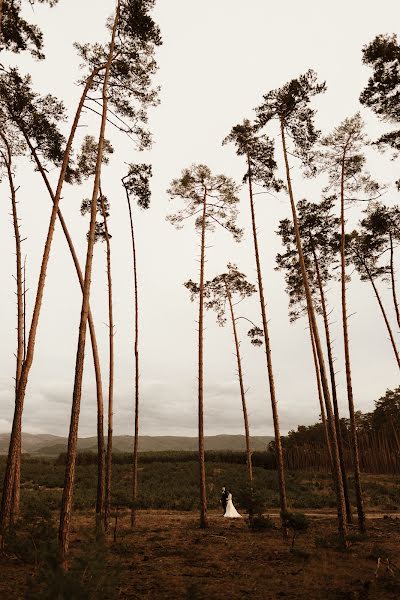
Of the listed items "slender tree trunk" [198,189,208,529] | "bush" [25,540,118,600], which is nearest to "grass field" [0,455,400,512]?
"slender tree trunk" [198,189,208,529]

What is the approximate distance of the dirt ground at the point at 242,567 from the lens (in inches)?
260

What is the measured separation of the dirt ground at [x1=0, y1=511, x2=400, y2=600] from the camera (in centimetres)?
659

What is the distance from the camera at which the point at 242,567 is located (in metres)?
8.35


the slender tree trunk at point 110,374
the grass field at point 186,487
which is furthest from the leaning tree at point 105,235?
the grass field at point 186,487

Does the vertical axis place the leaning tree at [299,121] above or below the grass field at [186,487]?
above

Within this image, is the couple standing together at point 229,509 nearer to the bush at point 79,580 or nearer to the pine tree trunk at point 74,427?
the pine tree trunk at point 74,427

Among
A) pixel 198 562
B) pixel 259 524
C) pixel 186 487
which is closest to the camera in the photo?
pixel 198 562

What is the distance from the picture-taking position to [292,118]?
12.4m

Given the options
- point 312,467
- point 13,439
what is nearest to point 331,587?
point 13,439

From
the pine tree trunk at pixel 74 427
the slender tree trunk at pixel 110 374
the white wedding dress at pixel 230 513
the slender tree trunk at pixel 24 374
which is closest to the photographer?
the pine tree trunk at pixel 74 427

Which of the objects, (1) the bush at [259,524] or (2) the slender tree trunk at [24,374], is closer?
(2) the slender tree trunk at [24,374]

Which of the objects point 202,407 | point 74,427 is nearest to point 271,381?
point 202,407

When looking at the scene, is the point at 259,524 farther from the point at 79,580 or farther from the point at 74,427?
the point at 79,580

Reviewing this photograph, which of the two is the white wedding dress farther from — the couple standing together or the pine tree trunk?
the pine tree trunk
